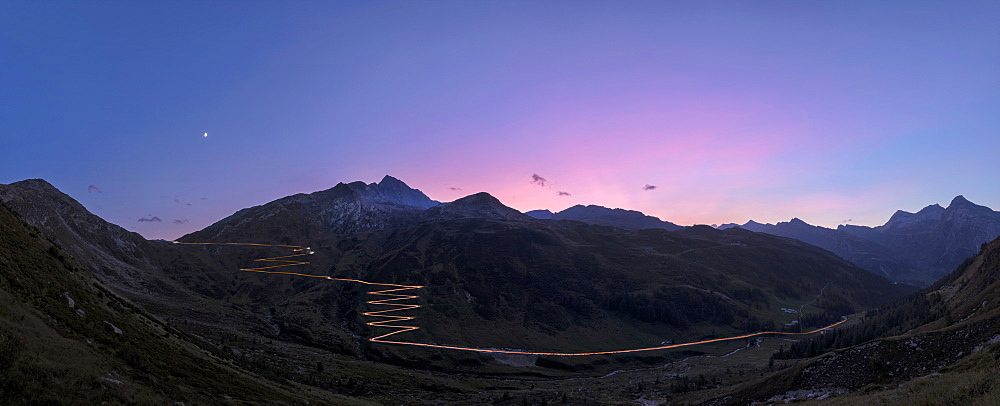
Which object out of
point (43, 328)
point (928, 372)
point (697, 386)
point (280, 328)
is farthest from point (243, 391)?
point (280, 328)

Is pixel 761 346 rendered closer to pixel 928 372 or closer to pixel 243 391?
pixel 928 372

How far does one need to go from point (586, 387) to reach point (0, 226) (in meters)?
124

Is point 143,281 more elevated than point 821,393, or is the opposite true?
point 143,281

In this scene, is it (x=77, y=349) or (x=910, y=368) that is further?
(x=910, y=368)

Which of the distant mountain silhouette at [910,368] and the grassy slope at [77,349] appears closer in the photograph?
the grassy slope at [77,349]

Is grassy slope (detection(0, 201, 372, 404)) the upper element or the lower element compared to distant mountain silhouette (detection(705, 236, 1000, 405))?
upper

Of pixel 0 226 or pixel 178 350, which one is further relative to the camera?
pixel 178 350

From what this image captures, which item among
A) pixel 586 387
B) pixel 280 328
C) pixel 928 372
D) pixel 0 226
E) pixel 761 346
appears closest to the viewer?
pixel 0 226

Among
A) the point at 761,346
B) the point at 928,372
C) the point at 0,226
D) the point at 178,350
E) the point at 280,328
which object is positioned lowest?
the point at 761,346

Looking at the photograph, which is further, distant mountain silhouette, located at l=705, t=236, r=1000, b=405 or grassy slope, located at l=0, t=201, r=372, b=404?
distant mountain silhouette, located at l=705, t=236, r=1000, b=405

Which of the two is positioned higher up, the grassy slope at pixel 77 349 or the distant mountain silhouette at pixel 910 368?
the grassy slope at pixel 77 349

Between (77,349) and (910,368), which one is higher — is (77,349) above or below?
above

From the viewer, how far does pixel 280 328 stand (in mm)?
169250

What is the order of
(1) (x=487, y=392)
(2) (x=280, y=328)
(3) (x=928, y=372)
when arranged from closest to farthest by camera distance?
(3) (x=928, y=372), (1) (x=487, y=392), (2) (x=280, y=328)
